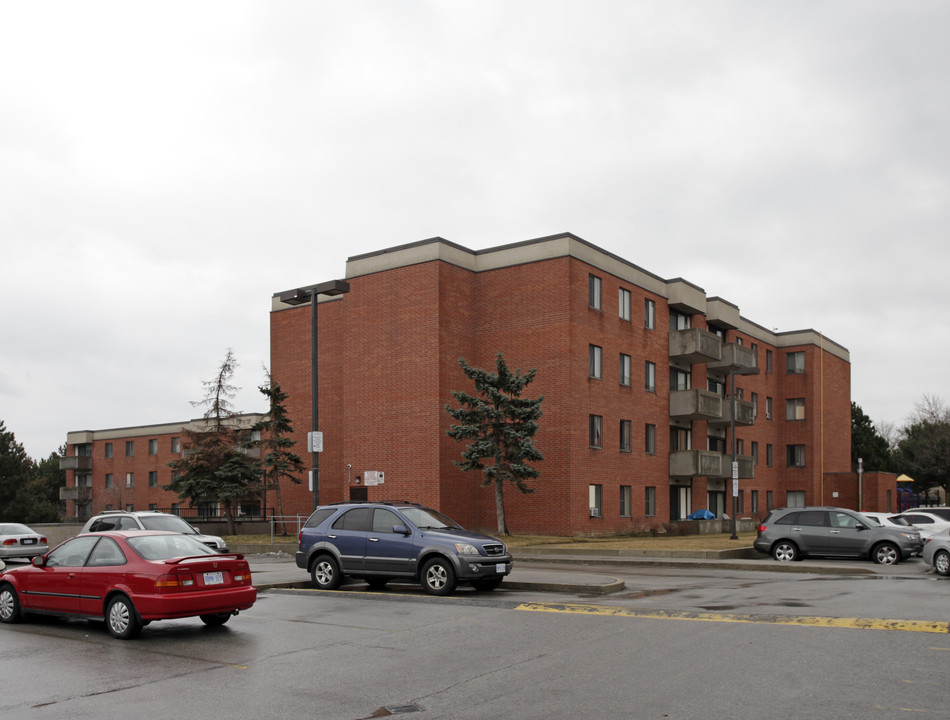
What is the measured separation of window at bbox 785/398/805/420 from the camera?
61.0m

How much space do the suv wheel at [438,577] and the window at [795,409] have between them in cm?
4985

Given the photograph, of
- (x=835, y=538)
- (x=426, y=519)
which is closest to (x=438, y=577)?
(x=426, y=519)

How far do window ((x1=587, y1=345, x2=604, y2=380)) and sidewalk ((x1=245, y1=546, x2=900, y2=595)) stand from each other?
36.7ft

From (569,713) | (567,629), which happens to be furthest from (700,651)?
(569,713)

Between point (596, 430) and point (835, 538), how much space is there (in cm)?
1503

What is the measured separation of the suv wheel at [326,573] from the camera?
17.5 meters

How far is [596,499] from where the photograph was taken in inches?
1521

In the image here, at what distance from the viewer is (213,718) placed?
7766 mm

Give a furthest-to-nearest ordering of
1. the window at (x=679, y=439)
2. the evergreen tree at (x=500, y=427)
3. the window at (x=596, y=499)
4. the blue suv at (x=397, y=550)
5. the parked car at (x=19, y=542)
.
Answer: the window at (x=679, y=439)
the window at (x=596, y=499)
the evergreen tree at (x=500, y=427)
the parked car at (x=19, y=542)
the blue suv at (x=397, y=550)

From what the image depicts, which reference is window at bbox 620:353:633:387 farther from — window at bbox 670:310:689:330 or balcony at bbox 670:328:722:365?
window at bbox 670:310:689:330

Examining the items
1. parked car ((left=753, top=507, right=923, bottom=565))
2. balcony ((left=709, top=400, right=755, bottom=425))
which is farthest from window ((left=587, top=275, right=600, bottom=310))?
parked car ((left=753, top=507, right=923, bottom=565))

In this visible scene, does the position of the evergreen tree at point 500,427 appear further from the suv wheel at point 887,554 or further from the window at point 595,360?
the suv wheel at point 887,554

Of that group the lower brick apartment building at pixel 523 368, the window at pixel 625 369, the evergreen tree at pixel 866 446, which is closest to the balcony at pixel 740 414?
the lower brick apartment building at pixel 523 368

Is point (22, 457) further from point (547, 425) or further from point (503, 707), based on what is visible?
point (503, 707)
